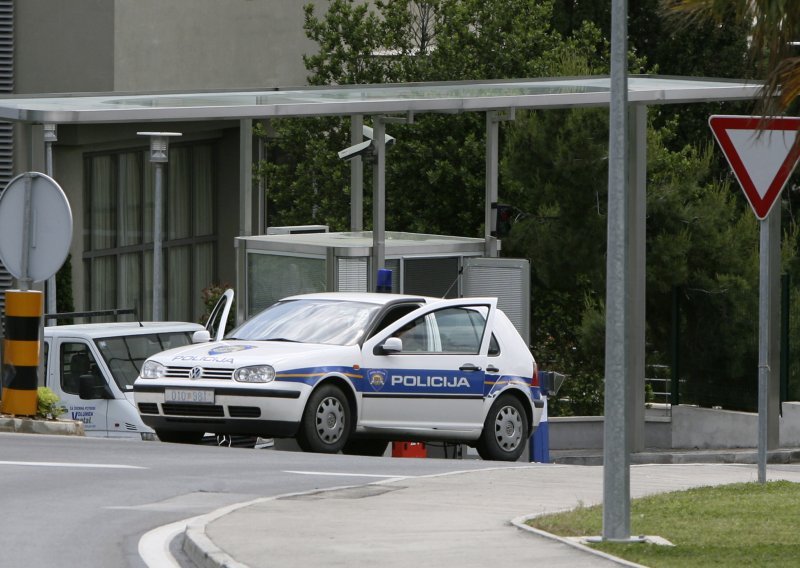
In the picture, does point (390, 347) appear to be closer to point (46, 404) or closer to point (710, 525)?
point (46, 404)

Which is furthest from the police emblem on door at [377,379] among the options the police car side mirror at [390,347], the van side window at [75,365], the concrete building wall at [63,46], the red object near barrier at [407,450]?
the concrete building wall at [63,46]

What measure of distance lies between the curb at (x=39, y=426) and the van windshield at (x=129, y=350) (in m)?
1.96

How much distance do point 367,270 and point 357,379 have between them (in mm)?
4782

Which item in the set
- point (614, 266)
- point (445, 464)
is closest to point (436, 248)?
point (445, 464)

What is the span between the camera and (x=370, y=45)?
3634cm

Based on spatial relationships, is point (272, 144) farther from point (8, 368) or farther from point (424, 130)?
point (8, 368)

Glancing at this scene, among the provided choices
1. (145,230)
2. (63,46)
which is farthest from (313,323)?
(145,230)

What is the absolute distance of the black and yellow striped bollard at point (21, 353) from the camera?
1595 cm

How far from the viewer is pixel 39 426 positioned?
16.0 metres

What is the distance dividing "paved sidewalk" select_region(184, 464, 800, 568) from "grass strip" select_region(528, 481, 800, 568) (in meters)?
0.29

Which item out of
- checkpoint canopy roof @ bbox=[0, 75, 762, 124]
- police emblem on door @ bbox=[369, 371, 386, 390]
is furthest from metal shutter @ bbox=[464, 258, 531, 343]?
police emblem on door @ bbox=[369, 371, 386, 390]

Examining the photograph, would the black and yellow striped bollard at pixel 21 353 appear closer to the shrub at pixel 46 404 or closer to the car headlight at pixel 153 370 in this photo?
the shrub at pixel 46 404

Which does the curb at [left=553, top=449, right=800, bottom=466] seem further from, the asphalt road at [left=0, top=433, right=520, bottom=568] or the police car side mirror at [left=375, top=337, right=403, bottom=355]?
the asphalt road at [left=0, top=433, right=520, bottom=568]

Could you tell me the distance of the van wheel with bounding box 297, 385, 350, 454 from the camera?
15633mm
